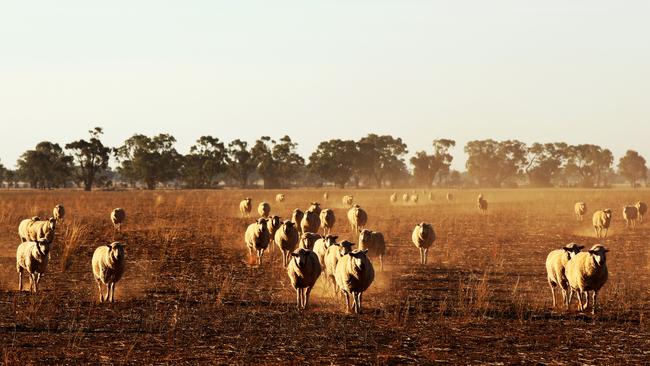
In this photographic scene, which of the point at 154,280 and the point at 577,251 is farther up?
the point at 577,251

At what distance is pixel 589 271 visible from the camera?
12.1 meters

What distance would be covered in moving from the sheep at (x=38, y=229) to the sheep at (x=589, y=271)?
55.4 ft

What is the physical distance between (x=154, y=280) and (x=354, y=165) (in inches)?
5248

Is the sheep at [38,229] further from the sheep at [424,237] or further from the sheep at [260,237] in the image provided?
the sheep at [424,237]

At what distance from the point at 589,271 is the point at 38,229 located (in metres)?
18.4

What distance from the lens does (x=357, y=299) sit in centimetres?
1247

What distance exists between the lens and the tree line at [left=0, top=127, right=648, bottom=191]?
123m

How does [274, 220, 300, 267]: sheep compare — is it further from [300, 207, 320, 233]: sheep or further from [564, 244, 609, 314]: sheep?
[564, 244, 609, 314]: sheep

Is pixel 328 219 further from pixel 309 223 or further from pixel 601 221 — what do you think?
pixel 601 221

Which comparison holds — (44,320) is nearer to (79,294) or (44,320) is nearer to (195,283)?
(79,294)

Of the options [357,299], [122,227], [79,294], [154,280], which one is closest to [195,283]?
[154,280]

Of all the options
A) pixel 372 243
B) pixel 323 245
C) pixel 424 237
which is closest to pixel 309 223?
pixel 424 237

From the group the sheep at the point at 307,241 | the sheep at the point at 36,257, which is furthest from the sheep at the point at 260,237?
the sheep at the point at 36,257

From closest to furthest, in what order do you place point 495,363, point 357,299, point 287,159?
1. point 495,363
2. point 357,299
3. point 287,159
